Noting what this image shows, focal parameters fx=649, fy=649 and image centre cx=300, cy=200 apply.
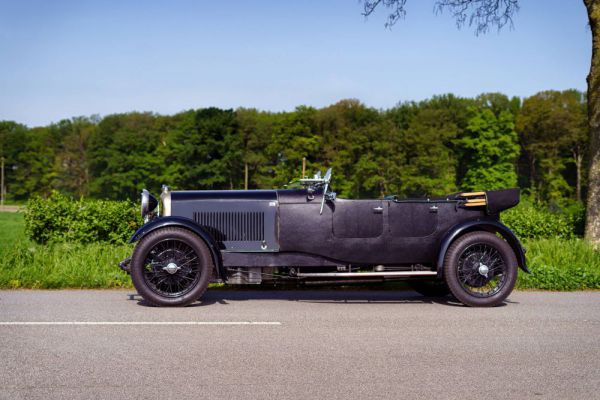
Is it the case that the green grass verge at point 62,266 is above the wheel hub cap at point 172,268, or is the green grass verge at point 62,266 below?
below

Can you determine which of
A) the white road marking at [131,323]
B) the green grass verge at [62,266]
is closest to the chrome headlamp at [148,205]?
the green grass verge at [62,266]

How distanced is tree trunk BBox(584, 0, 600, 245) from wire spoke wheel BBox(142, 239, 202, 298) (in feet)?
24.6

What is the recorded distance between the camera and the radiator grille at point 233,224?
730cm

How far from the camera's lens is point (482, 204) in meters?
7.46

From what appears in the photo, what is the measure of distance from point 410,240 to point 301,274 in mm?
1282

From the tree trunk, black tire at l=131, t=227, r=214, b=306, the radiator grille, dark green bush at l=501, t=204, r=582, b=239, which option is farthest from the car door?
the tree trunk

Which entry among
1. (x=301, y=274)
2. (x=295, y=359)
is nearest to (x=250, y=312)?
(x=301, y=274)

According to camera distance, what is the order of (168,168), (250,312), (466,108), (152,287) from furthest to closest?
(168,168)
(466,108)
(152,287)
(250,312)

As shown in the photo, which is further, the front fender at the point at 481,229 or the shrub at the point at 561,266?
the shrub at the point at 561,266

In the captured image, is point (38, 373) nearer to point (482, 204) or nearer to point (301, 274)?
point (301, 274)

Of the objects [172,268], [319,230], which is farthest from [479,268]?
[172,268]

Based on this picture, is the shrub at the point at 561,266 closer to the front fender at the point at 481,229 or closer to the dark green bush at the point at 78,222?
the front fender at the point at 481,229

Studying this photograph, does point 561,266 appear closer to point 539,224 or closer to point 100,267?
point 539,224

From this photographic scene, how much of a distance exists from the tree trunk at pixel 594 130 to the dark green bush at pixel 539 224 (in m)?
0.61
